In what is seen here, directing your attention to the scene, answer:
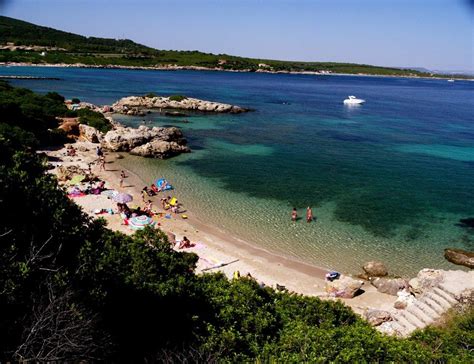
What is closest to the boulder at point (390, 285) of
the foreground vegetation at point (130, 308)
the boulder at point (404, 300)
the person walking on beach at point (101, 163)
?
the boulder at point (404, 300)

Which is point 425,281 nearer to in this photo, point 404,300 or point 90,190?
point 404,300

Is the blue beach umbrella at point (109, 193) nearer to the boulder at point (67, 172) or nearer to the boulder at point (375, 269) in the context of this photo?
the boulder at point (67, 172)

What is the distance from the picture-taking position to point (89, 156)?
39469mm

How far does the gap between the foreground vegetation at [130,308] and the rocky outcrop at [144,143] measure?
28.0m

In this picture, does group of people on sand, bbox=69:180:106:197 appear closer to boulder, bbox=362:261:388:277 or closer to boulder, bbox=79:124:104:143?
boulder, bbox=79:124:104:143

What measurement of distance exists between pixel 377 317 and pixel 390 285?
3094 millimetres

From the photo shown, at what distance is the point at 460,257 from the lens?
23.4 metres

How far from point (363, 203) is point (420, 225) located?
4686 millimetres

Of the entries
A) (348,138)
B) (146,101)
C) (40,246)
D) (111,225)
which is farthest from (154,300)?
(146,101)

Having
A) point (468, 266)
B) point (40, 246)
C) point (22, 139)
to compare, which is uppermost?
point (40, 246)

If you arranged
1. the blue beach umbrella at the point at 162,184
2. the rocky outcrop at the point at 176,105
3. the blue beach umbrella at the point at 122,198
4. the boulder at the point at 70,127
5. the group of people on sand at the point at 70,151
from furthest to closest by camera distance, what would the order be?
the rocky outcrop at the point at 176,105, the boulder at the point at 70,127, the group of people on sand at the point at 70,151, the blue beach umbrella at the point at 162,184, the blue beach umbrella at the point at 122,198

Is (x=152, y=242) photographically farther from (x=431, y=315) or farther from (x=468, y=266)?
(x=468, y=266)

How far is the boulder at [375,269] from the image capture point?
21.3 m

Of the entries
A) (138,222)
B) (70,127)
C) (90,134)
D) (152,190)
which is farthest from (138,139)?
(138,222)
